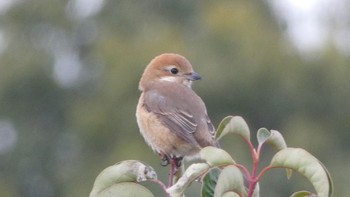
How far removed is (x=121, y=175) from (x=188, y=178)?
0.32 metres

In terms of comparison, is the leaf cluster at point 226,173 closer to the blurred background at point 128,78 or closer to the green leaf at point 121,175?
the green leaf at point 121,175

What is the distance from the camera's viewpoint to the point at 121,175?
13.8 ft

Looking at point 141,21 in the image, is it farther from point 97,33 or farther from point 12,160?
point 12,160

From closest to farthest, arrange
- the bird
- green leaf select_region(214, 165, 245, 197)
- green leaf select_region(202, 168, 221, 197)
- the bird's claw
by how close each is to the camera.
Answer: green leaf select_region(214, 165, 245, 197), green leaf select_region(202, 168, 221, 197), the bird's claw, the bird

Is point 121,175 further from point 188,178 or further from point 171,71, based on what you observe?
point 171,71

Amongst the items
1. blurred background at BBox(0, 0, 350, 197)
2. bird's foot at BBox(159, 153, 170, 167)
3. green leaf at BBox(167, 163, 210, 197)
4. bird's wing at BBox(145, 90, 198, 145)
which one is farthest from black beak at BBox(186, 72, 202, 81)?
blurred background at BBox(0, 0, 350, 197)

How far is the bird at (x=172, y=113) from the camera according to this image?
21.1ft

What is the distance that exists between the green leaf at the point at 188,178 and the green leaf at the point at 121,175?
0.20 metres

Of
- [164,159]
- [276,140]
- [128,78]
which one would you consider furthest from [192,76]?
[128,78]

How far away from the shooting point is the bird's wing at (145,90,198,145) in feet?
21.5

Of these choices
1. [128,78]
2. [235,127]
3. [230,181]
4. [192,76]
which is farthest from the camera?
[128,78]

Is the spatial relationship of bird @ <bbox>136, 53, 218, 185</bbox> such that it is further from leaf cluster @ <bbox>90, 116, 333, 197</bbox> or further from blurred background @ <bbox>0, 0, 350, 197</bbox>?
blurred background @ <bbox>0, 0, 350, 197</bbox>

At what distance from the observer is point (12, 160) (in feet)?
94.8

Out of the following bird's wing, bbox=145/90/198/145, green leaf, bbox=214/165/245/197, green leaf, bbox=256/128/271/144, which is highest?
green leaf, bbox=256/128/271/144
